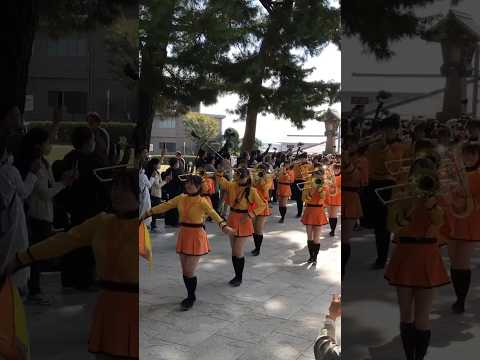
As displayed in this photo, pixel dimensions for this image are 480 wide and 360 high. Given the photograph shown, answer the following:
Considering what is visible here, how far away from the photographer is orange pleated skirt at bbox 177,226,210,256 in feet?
8.55

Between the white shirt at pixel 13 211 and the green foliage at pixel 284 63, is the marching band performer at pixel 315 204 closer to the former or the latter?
the green foliage at pixel 284 63

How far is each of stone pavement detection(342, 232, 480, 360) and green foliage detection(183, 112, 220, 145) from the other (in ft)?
3.59

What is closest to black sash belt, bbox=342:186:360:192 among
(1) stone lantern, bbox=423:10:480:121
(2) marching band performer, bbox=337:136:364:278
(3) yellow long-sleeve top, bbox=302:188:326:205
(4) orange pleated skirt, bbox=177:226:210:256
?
(2) marching band performer, bbox=337:136:364:278

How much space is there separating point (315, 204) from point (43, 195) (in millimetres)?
3091

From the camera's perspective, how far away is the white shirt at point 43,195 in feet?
4.72

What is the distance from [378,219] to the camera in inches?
60.3

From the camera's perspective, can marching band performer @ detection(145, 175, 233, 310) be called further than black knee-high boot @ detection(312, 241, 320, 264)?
No

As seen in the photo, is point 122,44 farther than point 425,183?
Yes

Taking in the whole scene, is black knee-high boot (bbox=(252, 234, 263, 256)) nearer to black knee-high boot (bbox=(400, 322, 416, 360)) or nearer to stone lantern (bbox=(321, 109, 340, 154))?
stone lantern (bbox=(321, 109, 340, 154))

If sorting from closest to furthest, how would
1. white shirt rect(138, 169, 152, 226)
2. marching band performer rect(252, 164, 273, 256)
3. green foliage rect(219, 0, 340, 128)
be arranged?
white shirt rect(138, 169, 152, 226) < green foliage rect(219, 0, 340, 128) < marching band performer rect(252, 164, 273, 256)

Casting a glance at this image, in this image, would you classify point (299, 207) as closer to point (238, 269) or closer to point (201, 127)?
point (238, 269)

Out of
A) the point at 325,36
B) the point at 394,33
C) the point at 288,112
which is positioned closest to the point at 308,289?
the point at 288,112

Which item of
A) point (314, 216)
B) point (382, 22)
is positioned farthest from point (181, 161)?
point (314, 216)

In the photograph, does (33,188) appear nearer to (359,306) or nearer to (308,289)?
(359,306)
